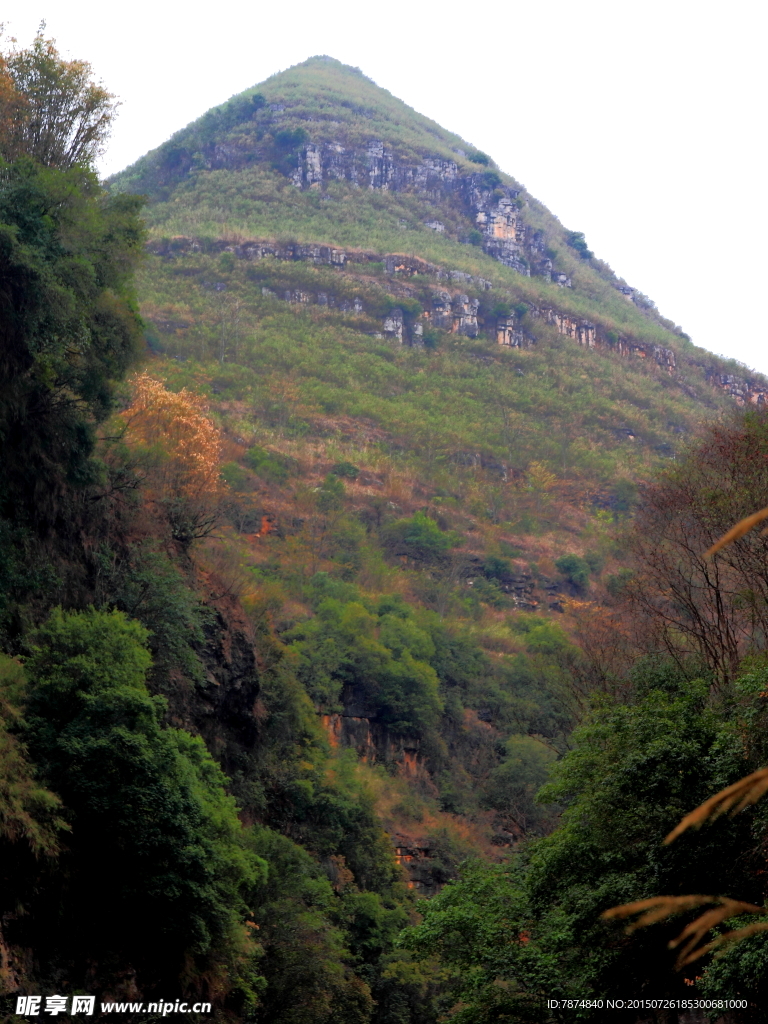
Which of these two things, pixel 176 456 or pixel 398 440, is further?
pixel 398 440

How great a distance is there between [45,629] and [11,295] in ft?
23.5

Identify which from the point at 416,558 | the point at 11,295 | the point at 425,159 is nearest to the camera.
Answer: the point at 11,295

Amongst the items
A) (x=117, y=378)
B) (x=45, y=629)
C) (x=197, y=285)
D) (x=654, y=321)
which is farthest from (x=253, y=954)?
(x=654, y=321)

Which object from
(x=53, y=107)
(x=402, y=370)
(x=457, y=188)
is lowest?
(x=402, y=370)

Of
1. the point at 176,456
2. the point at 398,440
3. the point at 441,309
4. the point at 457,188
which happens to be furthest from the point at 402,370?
the point at 176,456

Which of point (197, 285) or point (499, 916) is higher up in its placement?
point (197, 285)

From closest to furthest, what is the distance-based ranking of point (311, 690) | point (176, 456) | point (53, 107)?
point (53, 107) → point (176, 456) → point (311, 690)

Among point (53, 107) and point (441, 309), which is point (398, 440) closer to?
point (441, 309)

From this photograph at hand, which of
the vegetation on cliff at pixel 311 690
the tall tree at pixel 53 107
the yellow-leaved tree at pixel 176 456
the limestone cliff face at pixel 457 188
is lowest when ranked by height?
the vegetation on cliff at pixel 311 690

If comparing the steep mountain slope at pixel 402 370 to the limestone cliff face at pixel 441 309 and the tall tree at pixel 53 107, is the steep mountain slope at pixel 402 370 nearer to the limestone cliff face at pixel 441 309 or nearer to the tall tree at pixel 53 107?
the limestone cliff face at pixel 441 309

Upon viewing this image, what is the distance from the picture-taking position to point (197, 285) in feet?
284

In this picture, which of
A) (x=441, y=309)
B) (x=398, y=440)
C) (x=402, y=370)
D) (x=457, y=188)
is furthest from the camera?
(x=457, y=188)

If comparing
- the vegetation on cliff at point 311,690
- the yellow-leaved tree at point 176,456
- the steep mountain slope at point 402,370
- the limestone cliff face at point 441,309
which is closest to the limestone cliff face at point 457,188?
the steep mountain slope at point 402,370

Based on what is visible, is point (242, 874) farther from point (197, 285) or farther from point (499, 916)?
point (197, 285)
